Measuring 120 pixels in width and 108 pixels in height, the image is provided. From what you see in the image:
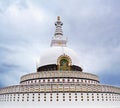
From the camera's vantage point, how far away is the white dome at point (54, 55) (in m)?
34.3

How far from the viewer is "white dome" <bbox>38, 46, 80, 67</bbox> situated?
Result: 113 feet

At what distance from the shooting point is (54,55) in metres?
34.5

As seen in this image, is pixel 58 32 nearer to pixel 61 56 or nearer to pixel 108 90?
pixel 61 56

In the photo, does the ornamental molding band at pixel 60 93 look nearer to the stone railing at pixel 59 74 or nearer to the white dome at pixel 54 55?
the stone railing at pixel 59 74

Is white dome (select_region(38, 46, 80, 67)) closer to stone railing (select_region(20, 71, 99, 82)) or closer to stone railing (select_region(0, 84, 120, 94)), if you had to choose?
stone railing (select_region(20, 71, 99, 82))

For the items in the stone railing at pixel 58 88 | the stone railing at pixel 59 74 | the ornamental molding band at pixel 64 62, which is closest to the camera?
the stone railing at pixel 58 88

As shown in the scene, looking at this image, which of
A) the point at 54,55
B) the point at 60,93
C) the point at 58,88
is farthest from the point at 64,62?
the point at 60,93

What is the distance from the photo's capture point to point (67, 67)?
33.2 m

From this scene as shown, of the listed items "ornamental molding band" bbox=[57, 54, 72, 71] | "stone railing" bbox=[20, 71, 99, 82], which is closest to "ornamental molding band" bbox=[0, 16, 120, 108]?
"stone railing" bbox=[20, 71, 99, 82]

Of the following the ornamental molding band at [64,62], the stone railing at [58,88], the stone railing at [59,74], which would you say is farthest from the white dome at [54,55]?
the stone railing at [58,88]

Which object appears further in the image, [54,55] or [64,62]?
[54,55]

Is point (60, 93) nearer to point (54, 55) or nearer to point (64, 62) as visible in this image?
point (64, 62)

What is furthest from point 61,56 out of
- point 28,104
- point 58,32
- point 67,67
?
point 28,104

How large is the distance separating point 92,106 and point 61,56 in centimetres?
993
